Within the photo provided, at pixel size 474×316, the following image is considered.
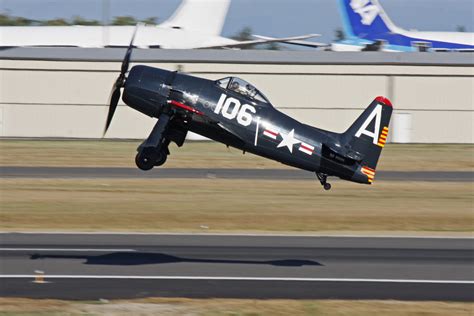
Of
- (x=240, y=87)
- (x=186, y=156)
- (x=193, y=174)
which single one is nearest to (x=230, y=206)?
(x=193, y=174)

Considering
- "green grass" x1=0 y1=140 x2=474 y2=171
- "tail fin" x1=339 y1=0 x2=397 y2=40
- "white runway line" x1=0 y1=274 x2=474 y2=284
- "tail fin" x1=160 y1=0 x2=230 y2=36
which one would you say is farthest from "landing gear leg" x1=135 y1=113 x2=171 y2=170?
"tail fin" x1=339 y1=0 x2=397 y2=40

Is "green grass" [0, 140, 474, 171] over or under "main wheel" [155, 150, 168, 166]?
under

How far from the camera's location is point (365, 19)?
67.3 meters

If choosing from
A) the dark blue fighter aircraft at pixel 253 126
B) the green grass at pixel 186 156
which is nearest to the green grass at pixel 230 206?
the dark blue fighter aircraft at pixel 253 126

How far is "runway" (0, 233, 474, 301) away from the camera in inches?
585

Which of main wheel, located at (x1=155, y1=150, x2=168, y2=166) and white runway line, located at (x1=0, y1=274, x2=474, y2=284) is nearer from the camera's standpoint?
main wheel, located at (x1=155, y1=150, x2=168, y2=166)

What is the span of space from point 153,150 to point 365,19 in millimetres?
54161

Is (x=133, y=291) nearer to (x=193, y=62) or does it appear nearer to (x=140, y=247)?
(x=140, y=247)

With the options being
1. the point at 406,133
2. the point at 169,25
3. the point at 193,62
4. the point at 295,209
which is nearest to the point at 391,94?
the point at 406,133

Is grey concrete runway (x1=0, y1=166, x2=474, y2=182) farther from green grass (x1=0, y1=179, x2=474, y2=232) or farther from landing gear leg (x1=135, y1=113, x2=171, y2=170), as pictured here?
landing gear leg (x1=135, y1=113, x2=171, y2=170)

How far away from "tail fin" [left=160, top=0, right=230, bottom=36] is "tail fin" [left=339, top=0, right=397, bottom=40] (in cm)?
1040

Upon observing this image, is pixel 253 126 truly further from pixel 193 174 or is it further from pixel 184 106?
pixel 193 174

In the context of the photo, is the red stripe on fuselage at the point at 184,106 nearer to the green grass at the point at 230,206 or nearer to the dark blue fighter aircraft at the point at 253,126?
the dark blue fighter aircraft at the point at 253,126

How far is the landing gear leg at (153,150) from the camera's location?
15398mm
